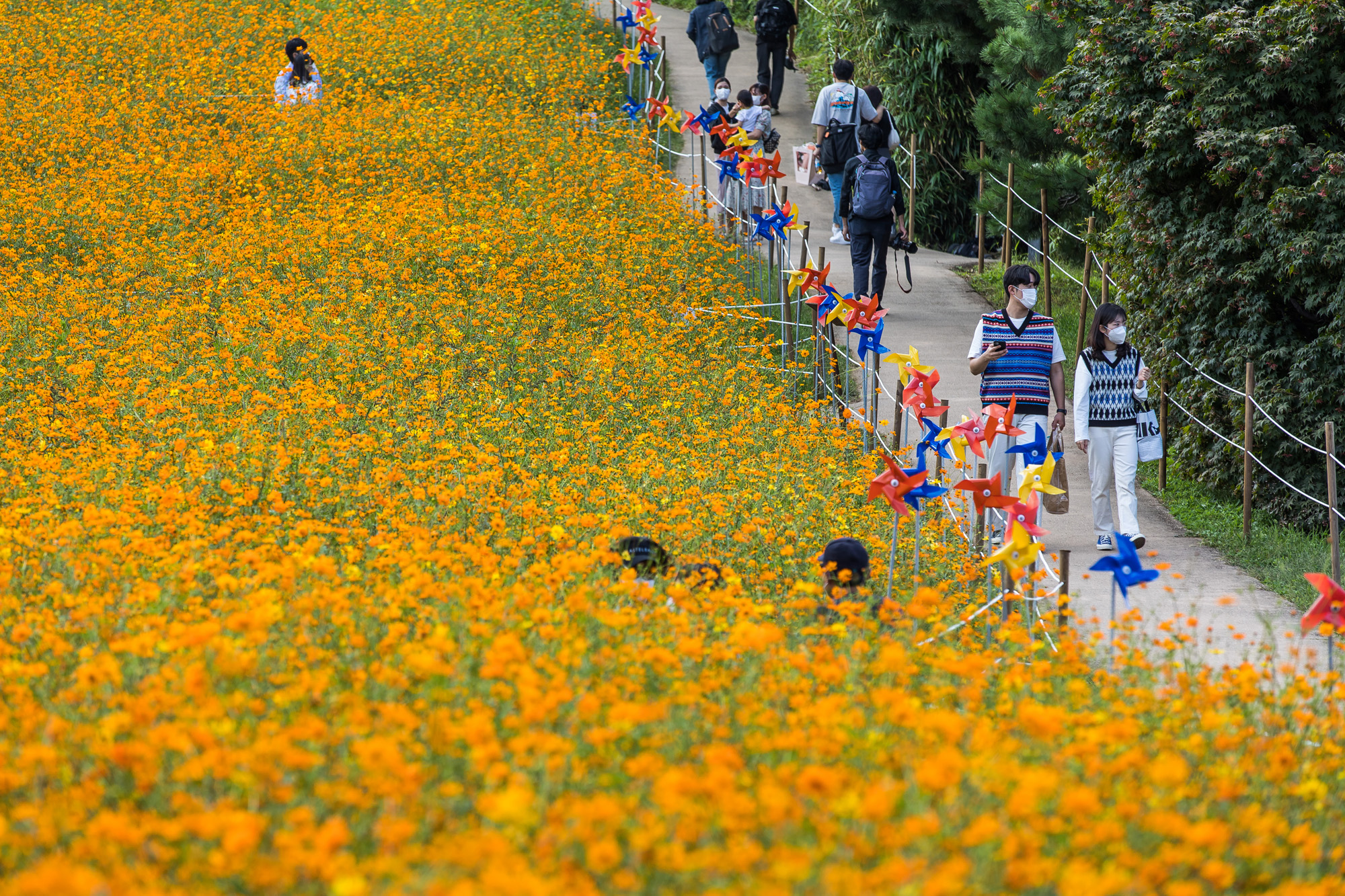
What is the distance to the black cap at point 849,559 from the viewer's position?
19.4 feet

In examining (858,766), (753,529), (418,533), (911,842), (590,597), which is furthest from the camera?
(753,529)

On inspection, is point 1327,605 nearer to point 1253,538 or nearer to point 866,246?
point 1253,538

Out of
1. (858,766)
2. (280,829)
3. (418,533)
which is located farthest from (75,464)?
(858,766)

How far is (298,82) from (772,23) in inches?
235

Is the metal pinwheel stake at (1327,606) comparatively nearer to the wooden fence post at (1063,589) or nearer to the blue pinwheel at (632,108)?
the wooden fence post at (1063,589)

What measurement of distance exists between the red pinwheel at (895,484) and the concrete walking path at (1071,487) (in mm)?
881

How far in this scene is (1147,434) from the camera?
8.09 metres

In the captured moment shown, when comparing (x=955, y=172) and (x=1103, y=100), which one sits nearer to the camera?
(x=1103, y=100)

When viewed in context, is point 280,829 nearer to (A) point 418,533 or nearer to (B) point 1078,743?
(B) point 1078,743

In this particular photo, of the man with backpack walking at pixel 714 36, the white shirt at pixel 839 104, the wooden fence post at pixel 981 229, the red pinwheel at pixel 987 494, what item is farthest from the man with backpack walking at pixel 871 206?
the man with backpack walking at pixel 714 36

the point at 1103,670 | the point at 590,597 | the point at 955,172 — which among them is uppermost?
the point at 955,172

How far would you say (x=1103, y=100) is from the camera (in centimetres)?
952

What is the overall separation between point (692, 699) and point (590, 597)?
1.16 meters

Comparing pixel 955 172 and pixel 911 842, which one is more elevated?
pixel 955 172
